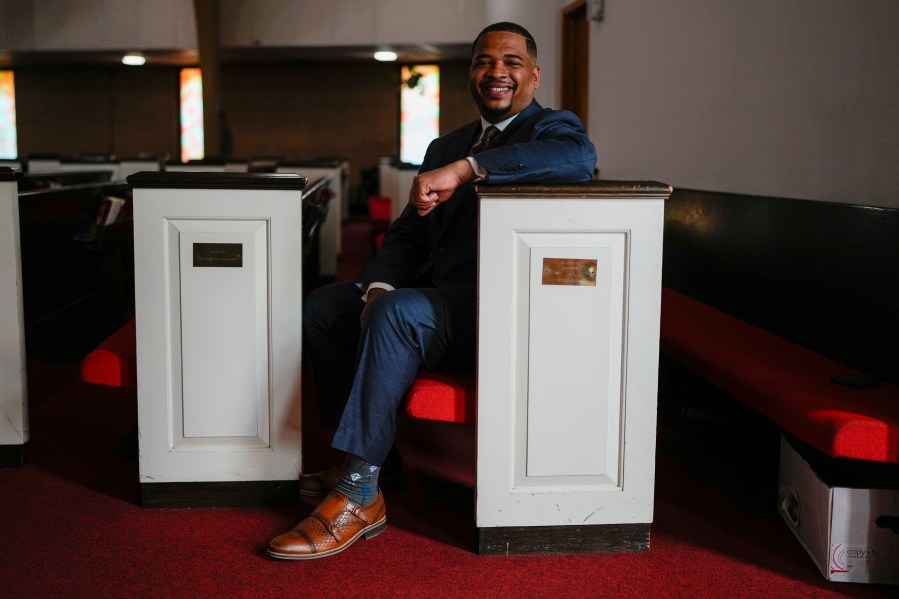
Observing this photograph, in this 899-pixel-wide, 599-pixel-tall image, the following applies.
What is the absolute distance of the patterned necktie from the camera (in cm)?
242

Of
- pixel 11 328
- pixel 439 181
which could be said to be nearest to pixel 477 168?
pixel 439 181

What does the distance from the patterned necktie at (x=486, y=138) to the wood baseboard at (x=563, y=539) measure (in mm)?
1011

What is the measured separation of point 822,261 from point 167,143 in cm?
1566

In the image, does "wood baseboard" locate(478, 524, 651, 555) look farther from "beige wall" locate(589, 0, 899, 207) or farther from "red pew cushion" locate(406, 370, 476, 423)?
"beige wall" locate(589, 0, 899, 207)

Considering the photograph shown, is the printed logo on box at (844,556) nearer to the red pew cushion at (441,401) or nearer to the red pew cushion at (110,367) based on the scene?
the red pew cushion at (441,401)

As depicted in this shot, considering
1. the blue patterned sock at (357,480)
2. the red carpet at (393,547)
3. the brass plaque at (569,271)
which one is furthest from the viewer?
the blue patterned sock at (357,480)

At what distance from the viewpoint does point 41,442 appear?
290 cm

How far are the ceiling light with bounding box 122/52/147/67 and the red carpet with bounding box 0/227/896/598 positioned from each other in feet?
42.1

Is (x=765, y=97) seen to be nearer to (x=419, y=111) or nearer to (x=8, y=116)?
(x=419, y=111)

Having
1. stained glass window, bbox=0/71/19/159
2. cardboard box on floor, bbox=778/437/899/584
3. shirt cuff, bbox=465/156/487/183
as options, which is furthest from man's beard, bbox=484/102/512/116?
stained glass window, bbox=0/71/19/159

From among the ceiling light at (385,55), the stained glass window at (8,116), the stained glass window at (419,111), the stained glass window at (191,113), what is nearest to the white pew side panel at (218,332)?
the ceiling light at (385,55)

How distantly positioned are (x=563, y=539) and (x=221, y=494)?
2.97 feet

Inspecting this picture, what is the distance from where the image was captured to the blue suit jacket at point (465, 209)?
6.75ft

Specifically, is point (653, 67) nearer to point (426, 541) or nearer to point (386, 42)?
point (426, 541)
